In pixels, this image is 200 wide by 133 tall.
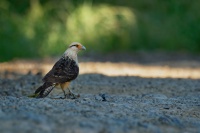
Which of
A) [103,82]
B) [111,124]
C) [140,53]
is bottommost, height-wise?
[111,124]

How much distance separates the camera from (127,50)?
2317cm

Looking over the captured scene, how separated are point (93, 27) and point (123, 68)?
5.56m

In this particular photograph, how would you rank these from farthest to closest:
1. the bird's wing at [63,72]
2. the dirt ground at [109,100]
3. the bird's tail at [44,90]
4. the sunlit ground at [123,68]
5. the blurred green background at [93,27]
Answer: the blurred green background at [93,27]
the sunlit ground at [123,68]
the bird's wing at [63,72]
the bird's tail at [44,90]
the dirt ground at [109,100]

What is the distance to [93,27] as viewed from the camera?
72.7 ft

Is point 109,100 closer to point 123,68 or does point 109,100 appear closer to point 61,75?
point 61,75

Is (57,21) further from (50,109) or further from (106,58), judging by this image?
(50,109)

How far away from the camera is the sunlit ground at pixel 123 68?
1537 centimetres

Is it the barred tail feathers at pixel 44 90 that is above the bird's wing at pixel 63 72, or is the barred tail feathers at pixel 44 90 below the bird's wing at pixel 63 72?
below

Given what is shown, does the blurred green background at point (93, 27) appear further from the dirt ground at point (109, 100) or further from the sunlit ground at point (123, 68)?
the sunlit ground at point (123, 68)

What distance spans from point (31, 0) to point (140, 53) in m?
4.41

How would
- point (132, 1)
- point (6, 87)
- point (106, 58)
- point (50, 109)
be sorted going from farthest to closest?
point (132, 1)
point (106, 58)
point (6, 87)
point (50, 109)

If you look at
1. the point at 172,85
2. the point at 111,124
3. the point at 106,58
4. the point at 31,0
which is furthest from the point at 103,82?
the point at 31,0

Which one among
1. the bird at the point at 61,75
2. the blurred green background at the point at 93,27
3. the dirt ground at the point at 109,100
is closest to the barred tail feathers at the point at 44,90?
the bird at the point at 61,75

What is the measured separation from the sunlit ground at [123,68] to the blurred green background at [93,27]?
223 cm
